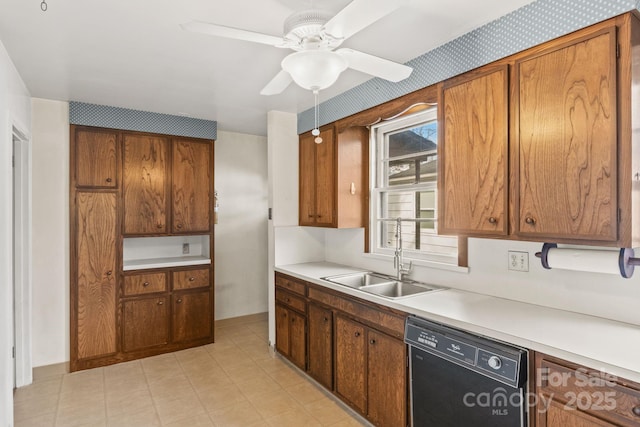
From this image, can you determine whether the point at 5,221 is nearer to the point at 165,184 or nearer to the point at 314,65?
the point at 165,184

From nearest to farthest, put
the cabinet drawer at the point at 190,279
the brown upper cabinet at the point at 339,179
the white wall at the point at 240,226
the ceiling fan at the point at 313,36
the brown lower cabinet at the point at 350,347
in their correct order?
the ceiling fan at the point at 313,36, the brown lower cabinet at the point at 350,347, the brown upper cabinet at the point at 339,179, the cabinet drawer at the point at 190,279, the white wall at the point at 240,226

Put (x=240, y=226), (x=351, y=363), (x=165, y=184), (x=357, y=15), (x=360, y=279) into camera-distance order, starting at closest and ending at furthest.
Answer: (x=357, y=15) → (x=351, y=363) → (x=360, y=279) → (x=165, y=184) → (x=240, y=226)

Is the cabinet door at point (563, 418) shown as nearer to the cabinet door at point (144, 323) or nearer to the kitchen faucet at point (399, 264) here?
the kitchen faucet at point (399, 264)

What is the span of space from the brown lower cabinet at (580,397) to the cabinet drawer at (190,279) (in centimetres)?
314

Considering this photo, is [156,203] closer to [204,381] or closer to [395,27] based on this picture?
[204,381]

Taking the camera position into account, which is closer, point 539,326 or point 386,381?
point 539,326

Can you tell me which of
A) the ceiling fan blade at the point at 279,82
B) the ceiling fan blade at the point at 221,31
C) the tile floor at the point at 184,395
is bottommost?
the tile floor at the point at 184,395

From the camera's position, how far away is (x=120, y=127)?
3492 mm

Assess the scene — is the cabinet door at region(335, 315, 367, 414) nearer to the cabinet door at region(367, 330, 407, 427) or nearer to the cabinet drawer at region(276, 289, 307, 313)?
the cabinet door at region(367, 330, 407, 427)

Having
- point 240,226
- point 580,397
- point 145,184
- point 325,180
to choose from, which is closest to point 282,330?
point 325,180

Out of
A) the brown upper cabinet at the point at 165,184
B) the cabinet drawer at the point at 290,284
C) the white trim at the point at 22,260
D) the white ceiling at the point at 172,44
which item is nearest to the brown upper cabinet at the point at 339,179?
the white ceiling at the point at 172,44

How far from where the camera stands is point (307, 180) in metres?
3.60

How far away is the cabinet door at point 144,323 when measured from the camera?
137 inches

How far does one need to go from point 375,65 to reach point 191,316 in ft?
10.4
